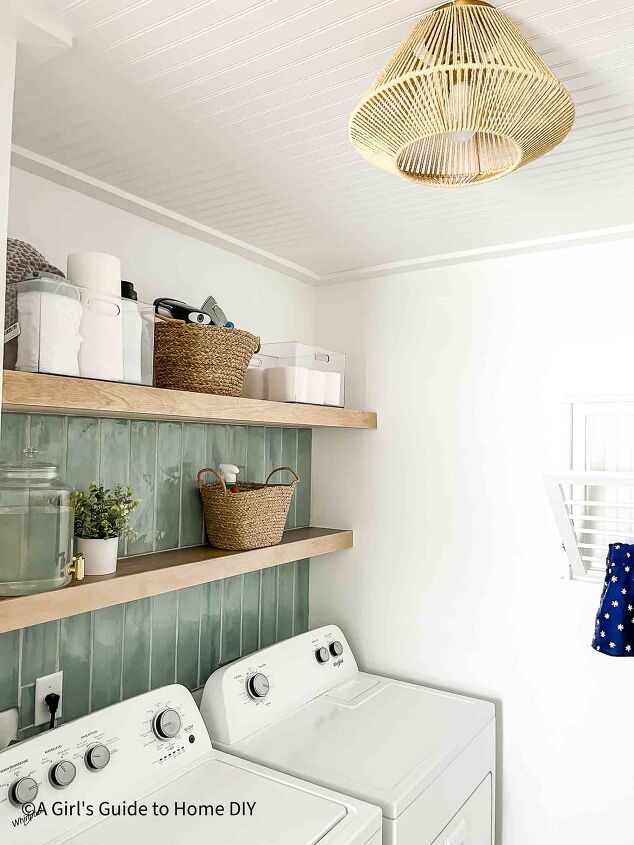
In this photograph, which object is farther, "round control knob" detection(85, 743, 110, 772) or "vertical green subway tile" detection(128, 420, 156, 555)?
"vertical green subway tile" detection(128, 420, 156, 555)

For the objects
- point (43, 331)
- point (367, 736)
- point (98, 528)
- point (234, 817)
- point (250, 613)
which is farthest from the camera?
point (250, 613)

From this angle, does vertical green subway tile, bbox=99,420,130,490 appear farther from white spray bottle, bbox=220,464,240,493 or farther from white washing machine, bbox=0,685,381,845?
white washing machine, bbox=0,685,381,845

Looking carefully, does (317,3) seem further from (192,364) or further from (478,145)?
(192,364)

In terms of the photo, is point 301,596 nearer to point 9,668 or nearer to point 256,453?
point 256,453

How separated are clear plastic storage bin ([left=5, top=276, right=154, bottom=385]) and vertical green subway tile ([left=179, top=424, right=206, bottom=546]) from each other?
0.59 m

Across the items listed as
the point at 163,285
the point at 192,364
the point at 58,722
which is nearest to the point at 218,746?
the point at 58,722

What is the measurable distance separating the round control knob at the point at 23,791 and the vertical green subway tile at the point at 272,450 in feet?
4.14

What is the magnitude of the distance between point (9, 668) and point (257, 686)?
758mm

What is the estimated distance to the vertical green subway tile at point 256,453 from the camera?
97.3 inches

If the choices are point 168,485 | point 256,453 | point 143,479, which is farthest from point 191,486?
point 256,453

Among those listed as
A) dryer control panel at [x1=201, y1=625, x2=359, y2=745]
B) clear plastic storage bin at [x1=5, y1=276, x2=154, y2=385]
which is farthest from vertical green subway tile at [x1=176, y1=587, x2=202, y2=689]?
clear plastic storage bin at [x1=5, y1=276, x2=154, y2=385]

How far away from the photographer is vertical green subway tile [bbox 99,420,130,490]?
194cm

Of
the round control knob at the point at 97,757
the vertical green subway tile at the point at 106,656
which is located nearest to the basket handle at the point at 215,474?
the vertical green subway tile at the point at 106,656

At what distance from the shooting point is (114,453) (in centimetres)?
197
